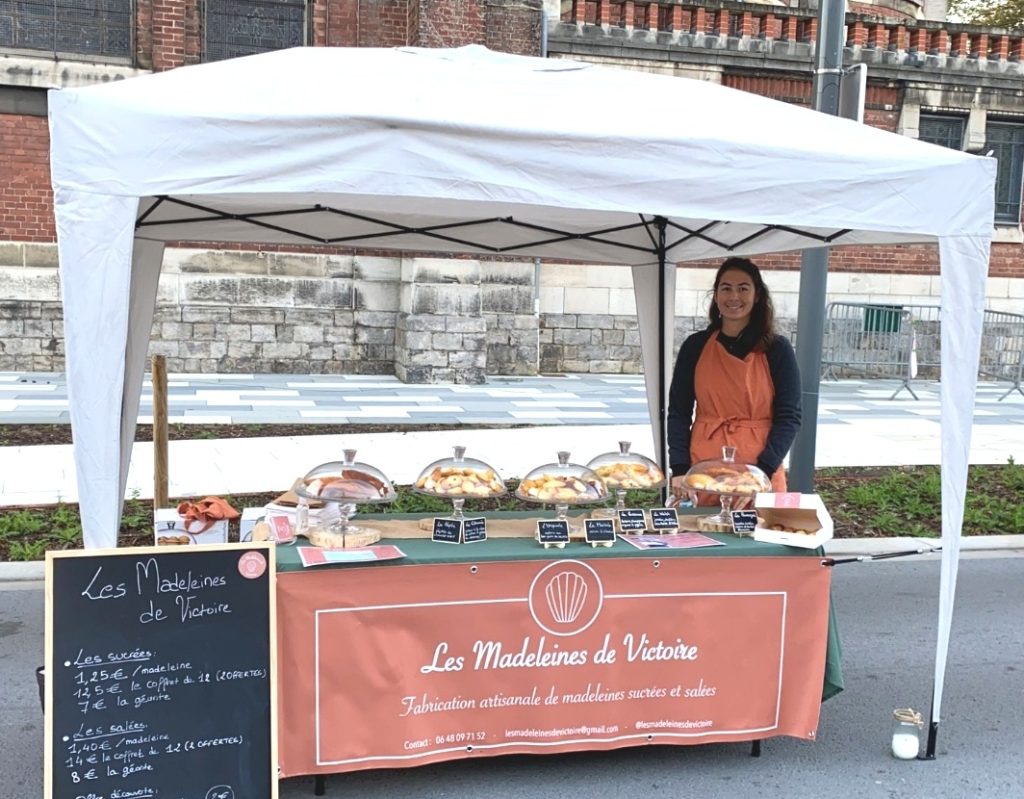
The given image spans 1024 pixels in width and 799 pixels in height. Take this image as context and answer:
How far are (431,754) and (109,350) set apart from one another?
187cm

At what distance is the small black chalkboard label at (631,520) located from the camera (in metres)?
4.05

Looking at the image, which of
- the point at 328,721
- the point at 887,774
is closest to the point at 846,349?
the point at 887,774

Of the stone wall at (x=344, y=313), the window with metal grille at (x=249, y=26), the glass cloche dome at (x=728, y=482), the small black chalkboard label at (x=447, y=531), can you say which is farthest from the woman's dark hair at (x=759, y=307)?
the window with metal grille at (x=249, y=26)

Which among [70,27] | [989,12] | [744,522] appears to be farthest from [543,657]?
[989,12]

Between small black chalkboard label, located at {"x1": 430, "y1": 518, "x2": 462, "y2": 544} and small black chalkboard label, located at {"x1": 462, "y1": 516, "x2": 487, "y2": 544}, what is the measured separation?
0.07 ft

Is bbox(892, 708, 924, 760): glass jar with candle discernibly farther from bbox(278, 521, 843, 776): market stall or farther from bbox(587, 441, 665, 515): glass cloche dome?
bbox(587, 441, 665, 515): glass cloche dome

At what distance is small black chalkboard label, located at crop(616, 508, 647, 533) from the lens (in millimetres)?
4051

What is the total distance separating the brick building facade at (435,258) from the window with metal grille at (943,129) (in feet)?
→ 0.13

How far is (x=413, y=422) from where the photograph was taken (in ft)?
37.1

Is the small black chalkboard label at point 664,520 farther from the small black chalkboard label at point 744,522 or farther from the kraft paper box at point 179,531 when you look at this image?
the kraft paper box at point 179,531

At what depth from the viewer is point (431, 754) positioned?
3682 millimetres

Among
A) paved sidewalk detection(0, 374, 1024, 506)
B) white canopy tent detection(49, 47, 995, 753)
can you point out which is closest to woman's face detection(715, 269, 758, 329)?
white canopy tent detection(49, 47, 995, 753)

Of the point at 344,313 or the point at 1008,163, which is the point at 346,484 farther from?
the point at 1008,163

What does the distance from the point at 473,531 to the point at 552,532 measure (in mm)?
320
